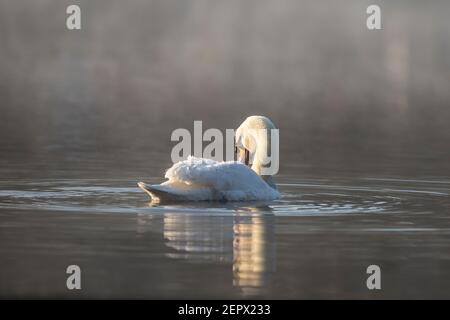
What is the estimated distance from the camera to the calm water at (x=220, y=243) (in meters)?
11.8

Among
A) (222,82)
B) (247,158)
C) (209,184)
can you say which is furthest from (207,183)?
(222,82)

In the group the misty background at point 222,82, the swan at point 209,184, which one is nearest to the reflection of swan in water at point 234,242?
the swan at point 209,184

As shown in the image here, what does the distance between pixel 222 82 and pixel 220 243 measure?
3357 cm

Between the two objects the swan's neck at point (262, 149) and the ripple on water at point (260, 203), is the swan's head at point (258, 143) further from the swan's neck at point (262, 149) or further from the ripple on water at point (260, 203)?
the ripple on water at point (260, 203)

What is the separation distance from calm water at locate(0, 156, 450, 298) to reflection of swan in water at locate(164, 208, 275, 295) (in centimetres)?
1

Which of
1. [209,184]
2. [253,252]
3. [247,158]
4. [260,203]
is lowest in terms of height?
[253,252]

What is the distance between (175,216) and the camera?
15.6 m

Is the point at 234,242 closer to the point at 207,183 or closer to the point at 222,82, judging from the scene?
the point at 207,183

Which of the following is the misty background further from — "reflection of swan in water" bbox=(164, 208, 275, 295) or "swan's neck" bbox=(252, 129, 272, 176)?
"reflection of swan in water" bbox=(164, 208, 275, 295)

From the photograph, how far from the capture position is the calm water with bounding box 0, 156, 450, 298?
11773 mm

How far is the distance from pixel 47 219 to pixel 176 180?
1916mm

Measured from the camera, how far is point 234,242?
45.5 feet
